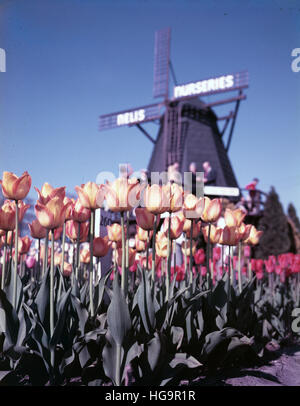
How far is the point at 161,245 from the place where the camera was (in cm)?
204

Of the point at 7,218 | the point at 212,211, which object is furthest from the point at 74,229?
the point at 212,211

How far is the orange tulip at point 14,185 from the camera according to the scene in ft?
4.42

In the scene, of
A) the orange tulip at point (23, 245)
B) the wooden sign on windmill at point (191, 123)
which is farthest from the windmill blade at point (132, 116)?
the orange tulip at point (23, 245)

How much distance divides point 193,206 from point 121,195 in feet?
1.52

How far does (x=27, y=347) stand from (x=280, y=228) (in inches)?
293

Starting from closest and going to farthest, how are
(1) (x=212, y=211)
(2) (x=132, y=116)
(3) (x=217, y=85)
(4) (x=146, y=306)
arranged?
(4) (x=146, y=306), (1) (x=212, y=211), (3) (x=217, y=85), (2) (x=132, y=116)

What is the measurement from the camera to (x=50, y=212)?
1.29 m

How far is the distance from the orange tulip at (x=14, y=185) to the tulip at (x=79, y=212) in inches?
10.8

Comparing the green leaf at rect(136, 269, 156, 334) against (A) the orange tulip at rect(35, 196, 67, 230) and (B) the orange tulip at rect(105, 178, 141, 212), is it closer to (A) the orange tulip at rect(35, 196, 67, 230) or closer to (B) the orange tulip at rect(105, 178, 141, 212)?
(B) the orange tulip at rect(105, 178, 141, 212)

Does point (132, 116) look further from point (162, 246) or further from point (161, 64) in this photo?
point (162, 246)

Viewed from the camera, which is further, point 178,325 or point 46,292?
point 178,325

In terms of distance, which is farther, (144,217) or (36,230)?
(36,230)

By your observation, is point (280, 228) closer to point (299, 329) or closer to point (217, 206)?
point (299, 329)
